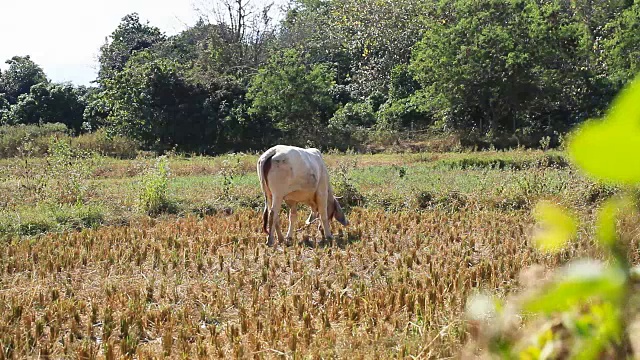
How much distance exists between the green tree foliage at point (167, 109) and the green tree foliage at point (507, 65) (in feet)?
23.9

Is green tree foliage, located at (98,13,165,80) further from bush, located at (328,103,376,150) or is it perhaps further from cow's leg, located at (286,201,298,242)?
cow's leg, located at (286,201,298,242)

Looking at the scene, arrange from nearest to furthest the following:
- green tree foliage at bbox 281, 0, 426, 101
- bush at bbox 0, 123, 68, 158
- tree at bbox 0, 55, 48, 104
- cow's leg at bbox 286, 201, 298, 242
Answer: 1. cow's leg at bbox 286, 201, 298, 242
2. bush at bbox 0, 123, 68, 158
3. green tree foliage at bbox 281, 0, 426, 101
4. tree at bbox 0, 55, 48, 104

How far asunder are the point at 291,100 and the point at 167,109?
4.30 meters

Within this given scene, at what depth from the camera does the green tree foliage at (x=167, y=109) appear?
2103 cm

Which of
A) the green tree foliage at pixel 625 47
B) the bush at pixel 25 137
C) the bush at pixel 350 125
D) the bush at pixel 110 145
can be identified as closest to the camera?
the bush at pixel 25 137

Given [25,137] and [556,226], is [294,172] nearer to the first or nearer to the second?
[556,226]

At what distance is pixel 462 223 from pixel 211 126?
14.0 m

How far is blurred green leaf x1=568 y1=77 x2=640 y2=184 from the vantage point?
0.32m

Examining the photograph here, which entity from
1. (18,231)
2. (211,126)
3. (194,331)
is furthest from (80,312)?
(211,126)

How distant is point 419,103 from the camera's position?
22.0 m

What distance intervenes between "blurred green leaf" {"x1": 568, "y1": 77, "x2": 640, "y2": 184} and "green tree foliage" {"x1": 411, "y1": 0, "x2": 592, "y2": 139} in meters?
19.7

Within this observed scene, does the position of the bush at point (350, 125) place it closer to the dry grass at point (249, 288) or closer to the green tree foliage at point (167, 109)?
the green tree foliage at point (167, 109)

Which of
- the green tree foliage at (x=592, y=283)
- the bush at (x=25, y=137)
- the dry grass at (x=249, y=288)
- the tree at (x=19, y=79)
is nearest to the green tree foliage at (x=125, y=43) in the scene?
the tree at (x=19, y=79)

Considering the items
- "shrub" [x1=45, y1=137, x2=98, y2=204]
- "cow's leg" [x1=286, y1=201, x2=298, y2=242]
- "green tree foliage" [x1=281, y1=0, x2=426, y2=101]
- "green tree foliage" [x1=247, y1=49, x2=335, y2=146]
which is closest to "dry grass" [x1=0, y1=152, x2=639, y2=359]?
"cow's leg" [x1=286, y1=201, x2=298, y2=242]
